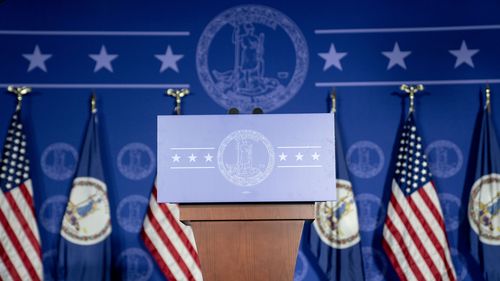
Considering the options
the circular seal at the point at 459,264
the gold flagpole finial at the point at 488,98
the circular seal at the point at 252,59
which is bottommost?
the circular seal at the point at 459,264

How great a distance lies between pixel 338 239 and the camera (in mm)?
5109

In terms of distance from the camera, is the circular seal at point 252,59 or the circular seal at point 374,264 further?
the circular seal at point 252,59

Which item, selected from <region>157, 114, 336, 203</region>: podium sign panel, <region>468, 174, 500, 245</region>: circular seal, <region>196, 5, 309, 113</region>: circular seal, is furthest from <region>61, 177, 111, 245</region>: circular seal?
<region>468, 174, 500, 245</region>: circular seal

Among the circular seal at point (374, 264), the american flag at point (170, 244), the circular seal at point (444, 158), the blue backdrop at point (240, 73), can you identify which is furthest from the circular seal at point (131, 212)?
the circular seal at point (444, 158)

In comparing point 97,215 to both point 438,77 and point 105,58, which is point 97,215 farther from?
point 438,77

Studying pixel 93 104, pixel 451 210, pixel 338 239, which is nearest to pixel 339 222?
pixel 338 239

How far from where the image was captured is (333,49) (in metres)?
5.41

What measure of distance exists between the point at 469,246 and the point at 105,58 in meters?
3.32

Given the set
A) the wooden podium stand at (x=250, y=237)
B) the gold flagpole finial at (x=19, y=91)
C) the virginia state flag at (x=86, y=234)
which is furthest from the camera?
the gold flagpole finial at (x=19, y=91)

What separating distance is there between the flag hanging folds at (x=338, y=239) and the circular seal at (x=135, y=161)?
1398 millimetres

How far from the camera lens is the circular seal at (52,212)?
523cm

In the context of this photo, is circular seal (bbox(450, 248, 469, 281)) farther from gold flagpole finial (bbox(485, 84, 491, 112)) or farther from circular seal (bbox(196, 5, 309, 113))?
circular seal (bbox(196, 5, 309, 113))

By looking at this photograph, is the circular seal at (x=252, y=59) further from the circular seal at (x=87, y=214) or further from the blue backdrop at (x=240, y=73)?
the circular seal at (x=87, y=214)

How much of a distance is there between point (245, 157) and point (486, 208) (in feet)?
9.63
